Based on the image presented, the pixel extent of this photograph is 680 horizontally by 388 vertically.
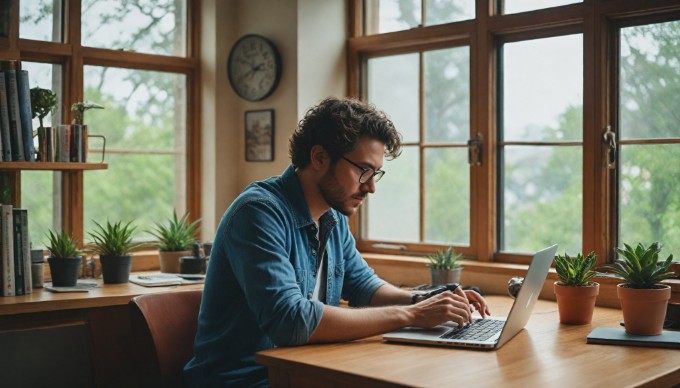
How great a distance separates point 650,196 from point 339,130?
1569 millimetres

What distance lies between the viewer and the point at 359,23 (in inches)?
175

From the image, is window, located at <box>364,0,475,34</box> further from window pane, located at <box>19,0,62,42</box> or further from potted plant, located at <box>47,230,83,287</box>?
potted plant, located at <box>47,230,83,287</box>

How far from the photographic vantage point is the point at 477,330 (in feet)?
8.07

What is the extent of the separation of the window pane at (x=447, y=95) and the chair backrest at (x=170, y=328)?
6.06 ft

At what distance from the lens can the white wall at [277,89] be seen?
14.1 feet

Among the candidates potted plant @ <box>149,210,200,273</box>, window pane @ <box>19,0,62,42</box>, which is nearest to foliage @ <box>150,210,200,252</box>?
potted plant @ <box>149,210,200,273</box>

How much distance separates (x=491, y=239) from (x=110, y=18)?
7.39 ft

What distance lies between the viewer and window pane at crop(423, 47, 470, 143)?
4020 millimetres

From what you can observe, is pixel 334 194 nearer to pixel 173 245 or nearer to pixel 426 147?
pixel 426 147

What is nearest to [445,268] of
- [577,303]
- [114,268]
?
[577,303]

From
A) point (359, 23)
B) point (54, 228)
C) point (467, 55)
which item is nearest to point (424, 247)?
point (467, 55)

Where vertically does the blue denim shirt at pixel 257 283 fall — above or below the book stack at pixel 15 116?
below

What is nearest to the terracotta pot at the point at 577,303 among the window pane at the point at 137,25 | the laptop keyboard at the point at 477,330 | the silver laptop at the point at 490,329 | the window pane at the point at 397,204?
the silver laptop at the point at 490,329

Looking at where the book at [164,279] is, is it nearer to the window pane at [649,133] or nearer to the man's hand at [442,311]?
the man's hand at [442,311]
